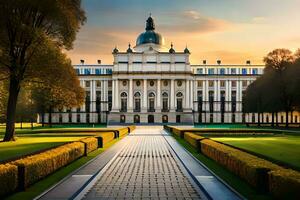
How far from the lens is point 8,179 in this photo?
550 inches

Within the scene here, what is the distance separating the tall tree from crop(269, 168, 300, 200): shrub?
2865 cm

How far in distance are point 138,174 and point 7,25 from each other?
23.9 meters

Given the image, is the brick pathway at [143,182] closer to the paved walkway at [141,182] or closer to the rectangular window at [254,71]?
the paved walkway at [141,182]

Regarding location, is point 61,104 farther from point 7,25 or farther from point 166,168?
point 166,168

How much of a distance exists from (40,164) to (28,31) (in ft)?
76.0

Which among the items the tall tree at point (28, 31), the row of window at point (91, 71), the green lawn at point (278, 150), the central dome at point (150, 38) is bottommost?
the green lawn at point (278, 150)

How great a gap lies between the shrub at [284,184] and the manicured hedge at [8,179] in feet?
26.9

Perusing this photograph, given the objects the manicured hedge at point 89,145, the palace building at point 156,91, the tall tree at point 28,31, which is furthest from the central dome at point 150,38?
the manicured hedge at point 89,145

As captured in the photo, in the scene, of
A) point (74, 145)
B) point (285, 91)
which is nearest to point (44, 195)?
point (74, 145)

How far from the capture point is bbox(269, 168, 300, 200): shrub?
1128cm

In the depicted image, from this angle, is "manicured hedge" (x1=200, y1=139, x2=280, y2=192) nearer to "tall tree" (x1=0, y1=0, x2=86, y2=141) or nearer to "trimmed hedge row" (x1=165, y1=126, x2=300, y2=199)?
"trimmed hedge row" (x1=165, y1=126, x2=300, y2=199)

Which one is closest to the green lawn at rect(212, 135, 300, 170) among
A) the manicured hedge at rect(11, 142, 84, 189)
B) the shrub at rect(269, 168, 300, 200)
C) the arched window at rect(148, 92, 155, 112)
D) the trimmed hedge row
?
the trimmed hedge row

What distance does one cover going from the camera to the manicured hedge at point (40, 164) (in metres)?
15.2

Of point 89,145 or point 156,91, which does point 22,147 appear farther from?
point 156,91
